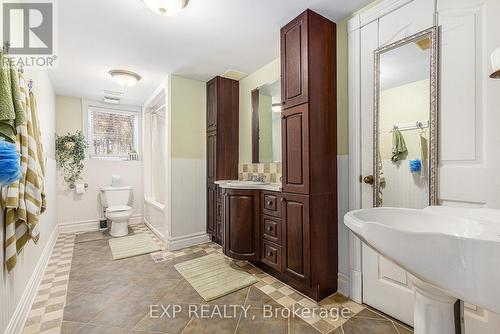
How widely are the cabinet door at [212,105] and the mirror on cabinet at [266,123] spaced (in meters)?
0.55

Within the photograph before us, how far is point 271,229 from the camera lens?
2.16 meters

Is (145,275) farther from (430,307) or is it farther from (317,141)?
(430,307)

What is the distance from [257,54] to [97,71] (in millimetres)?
2041

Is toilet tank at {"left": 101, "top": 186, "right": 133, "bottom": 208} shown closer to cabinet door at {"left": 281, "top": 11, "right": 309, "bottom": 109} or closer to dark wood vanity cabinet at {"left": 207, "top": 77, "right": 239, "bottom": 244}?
dark wood vanity cabinet at {"left": 207, "top": 77, "right": 239, "bottom": 244}

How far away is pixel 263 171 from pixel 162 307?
1.70 meters

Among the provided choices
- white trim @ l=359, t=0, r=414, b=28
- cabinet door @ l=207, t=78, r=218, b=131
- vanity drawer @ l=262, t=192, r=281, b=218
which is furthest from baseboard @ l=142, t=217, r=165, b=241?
white trim @ l=359, t=0, r=414, b=28

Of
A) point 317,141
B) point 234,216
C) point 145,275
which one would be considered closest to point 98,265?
point 145,275

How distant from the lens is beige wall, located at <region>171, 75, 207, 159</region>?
122 inches

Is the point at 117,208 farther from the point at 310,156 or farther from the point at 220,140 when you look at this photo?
the point at 310,156

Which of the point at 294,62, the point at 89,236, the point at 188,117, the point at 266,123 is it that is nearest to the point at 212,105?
the point at 188,117

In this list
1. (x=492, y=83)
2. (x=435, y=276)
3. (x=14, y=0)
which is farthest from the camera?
(x=14, y=0)

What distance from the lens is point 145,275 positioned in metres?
2.28

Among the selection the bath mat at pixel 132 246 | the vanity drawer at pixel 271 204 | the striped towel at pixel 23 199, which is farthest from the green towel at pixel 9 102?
the bath mat at pixel 132 246

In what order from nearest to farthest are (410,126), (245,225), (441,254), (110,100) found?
1. (441,254)
2. (410,126)
3. (245,225)
4. (110,100)
